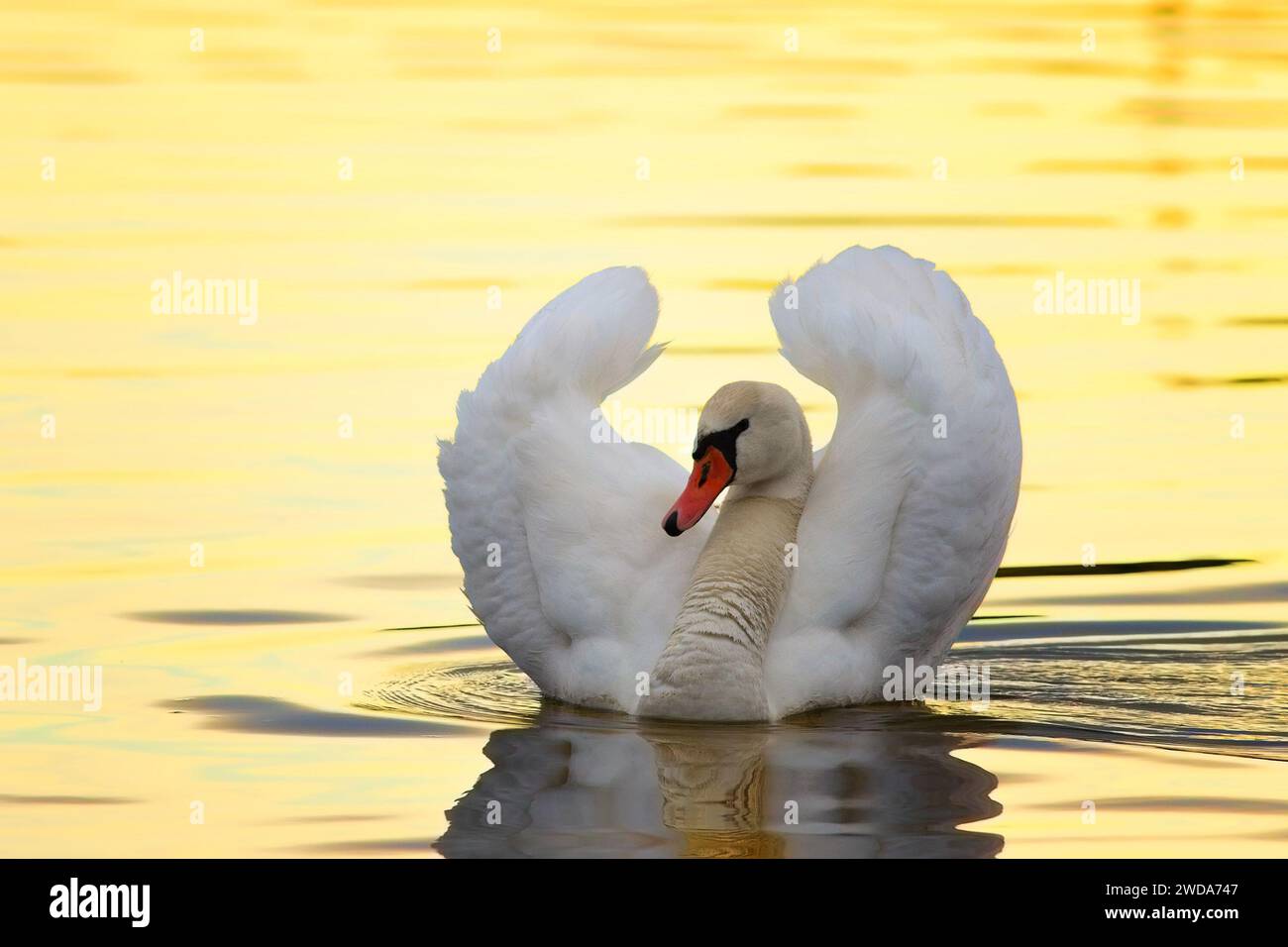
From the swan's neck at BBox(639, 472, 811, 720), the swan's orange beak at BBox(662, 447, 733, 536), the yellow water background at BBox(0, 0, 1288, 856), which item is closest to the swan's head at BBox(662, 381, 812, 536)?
the swan's orange beak at BBox(662, 447, 733, 536)

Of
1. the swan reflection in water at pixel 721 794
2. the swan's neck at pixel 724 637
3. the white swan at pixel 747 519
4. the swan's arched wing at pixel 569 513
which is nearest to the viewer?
the swan reflection in water at pixel 721 794

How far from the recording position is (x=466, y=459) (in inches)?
388

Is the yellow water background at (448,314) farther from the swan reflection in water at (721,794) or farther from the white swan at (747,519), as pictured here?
the white swan at (747,519)

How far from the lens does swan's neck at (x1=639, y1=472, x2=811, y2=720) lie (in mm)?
9086

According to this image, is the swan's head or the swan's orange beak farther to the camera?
the swan's head

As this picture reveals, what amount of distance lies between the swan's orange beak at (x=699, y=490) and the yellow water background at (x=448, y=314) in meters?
1.14

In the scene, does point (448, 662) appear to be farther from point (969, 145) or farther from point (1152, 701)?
point (969, 145)

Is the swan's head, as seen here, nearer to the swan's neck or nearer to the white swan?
the white swan

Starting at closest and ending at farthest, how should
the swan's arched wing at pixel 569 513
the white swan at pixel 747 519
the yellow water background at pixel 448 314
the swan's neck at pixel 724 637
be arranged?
the yellow water background at pixel 448 314, the swan's neck at pixel 724 637, the white swan at pixel 747 519, the swan's arched wing at pixel 569 513

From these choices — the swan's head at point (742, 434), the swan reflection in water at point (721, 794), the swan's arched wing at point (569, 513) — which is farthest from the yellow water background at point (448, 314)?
the swan's head at point (742, 434)

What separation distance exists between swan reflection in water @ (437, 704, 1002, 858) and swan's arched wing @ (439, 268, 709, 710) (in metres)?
0.35

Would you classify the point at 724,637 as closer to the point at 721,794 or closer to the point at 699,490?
the point at 699,490

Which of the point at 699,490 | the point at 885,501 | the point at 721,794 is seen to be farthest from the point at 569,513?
the point at 721,794

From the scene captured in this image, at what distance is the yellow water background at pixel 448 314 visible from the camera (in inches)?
348
